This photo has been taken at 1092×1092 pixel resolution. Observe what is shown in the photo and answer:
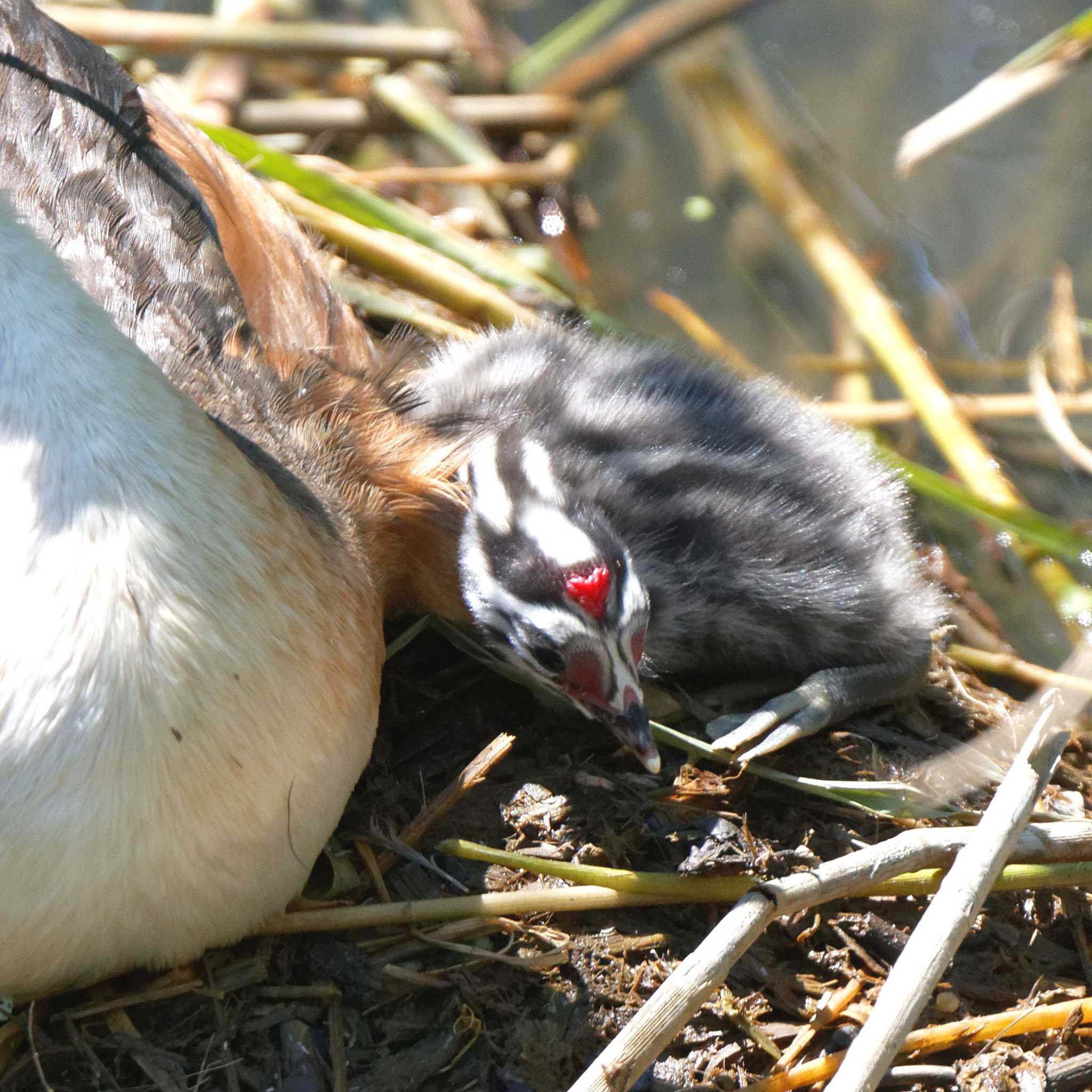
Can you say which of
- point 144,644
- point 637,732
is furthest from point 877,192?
point 144,644

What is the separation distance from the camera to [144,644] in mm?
1981

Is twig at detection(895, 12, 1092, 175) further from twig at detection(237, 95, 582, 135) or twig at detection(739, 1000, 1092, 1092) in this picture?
twig at detection(739, 1000, 1092, 1092)

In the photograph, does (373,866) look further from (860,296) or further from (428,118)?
(428,118)

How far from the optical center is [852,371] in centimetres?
426

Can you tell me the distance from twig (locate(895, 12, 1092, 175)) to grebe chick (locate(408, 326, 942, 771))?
1.49 meters

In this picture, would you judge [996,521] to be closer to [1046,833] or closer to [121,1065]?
[1046,833]

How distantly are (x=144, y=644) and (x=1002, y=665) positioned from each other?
218 cm

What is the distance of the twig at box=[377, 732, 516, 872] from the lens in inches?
102

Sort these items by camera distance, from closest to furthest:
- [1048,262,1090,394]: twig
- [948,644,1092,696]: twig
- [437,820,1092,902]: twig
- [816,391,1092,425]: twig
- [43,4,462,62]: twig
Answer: [437,820,1092,902]: twig, [948,644,1092,696]: twig, [816,391,1092,425]: twig, [1048,262,1090,394]: twig, [43,4,462,62]: twig

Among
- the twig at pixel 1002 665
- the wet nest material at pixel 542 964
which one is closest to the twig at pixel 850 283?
the twig at pixel 1002 665

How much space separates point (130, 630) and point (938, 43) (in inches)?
174

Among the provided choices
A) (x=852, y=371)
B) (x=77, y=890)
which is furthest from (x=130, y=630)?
(x=852, y=371)

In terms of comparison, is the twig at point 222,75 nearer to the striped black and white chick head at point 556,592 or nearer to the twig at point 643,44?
the twig at point 643,44

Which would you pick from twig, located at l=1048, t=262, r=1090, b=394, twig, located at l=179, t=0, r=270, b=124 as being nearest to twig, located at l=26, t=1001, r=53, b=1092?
twig, located at l=179, t=0, r=270, b=124
